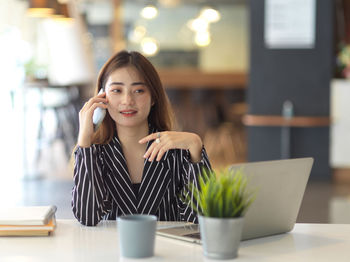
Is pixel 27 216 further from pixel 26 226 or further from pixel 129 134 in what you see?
pixel 129 134

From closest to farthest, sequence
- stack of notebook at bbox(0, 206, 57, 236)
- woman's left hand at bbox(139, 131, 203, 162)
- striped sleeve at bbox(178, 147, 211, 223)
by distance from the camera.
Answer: stack of notebook at bbox(0, 206, 57, 236) → woman's left hand at bbox(139, 131, 203, 162) → striped sleeve at bbox(178, 147, 211, 223)

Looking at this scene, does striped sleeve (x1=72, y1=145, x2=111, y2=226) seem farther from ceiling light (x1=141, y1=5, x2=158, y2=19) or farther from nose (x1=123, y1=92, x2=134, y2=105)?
ceiling light (x1=141, y1=5, x2=158, y2=19)

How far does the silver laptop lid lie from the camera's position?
5.01 feet

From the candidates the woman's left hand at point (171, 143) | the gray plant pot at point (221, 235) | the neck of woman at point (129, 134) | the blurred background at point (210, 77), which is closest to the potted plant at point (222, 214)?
the gray plant pot at point (221, 235)

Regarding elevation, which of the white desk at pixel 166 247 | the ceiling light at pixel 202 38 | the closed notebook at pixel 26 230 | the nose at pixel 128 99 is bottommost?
the white desk at pixel 166 247

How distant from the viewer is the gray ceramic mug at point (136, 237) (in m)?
1.41

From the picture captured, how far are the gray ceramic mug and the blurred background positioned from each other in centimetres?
248

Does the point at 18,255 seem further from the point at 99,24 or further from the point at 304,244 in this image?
the point at 99,24

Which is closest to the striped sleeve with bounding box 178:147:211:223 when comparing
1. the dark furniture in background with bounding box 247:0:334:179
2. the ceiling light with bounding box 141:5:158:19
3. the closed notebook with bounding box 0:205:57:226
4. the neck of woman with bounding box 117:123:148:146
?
the neck of woman with bounding box 117:123:148:146

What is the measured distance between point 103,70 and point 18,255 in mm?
912

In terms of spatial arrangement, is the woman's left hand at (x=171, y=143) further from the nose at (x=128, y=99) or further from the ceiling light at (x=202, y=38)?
the ceiling light at (x=202, y=38)

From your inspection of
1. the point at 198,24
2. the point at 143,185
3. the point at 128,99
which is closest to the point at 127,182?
the point at 143,185

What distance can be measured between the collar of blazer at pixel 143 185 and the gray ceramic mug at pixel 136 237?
2.04ft

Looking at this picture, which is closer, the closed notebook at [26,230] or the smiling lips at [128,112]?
the closed notebook at [26,230]
